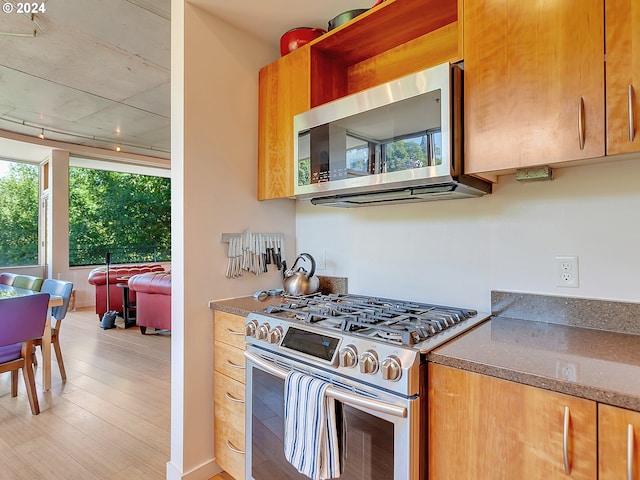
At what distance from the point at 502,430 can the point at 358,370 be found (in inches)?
16.8

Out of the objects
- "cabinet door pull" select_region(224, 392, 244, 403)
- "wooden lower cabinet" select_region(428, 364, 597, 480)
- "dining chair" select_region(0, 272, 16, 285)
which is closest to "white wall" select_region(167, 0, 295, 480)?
"cabinet door pull" select_region(224, 392, 244, 403)

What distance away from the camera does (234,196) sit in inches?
79.2

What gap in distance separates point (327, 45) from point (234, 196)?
912 millimetres

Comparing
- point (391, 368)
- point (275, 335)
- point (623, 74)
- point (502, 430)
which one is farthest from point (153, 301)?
point (623, 74)

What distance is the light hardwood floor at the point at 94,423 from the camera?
194cm

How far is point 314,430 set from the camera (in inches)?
49.1

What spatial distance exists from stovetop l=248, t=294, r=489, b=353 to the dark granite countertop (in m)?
0.07

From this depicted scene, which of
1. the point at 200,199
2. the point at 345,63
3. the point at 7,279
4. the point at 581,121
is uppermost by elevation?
the point at 345,63

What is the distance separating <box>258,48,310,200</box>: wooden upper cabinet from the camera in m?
1.86

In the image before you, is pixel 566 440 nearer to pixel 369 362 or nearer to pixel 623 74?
pixel 369 362

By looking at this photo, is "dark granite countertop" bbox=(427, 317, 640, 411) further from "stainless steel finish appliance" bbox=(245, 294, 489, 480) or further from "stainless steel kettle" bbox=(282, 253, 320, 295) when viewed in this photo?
"stainless steel kettle" bbox=(282, 253, 320, 295)

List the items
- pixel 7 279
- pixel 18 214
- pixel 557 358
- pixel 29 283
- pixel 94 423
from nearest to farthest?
pixel 557 358
pixel 94 423
pixel 29 283
pixel 7 279
pixel 18 214

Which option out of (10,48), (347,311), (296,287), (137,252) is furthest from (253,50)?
(137,252)

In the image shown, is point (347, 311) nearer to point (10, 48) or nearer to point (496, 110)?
point (496, 110)
